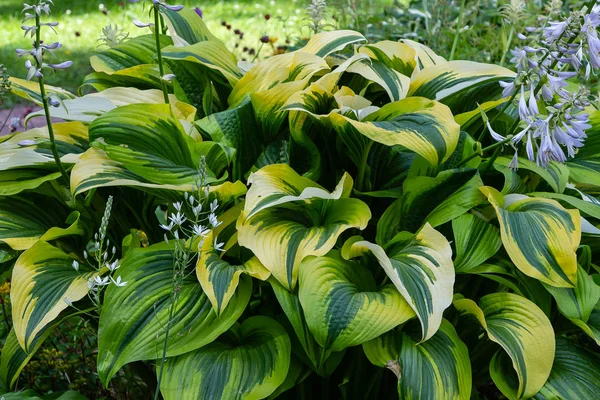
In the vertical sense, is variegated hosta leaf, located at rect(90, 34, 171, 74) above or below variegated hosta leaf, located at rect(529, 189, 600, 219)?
above

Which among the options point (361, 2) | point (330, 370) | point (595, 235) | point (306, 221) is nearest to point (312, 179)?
point (306, 221)

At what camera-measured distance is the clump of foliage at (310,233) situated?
6.33 feet

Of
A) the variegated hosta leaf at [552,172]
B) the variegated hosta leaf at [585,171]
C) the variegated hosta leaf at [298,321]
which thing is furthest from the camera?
the variegated hosta leaf at [585,171]

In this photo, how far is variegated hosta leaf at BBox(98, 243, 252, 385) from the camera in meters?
1.92

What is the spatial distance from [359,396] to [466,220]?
62cm

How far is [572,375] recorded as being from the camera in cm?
207

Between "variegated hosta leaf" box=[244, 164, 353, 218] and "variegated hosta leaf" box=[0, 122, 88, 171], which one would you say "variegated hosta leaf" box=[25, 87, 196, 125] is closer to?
"variegated hosta leaf" box=[0, 122, 88, 171]

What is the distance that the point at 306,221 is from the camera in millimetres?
2242

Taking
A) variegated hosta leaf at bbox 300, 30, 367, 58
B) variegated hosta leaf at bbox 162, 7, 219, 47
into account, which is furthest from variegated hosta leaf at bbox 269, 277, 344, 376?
variegated hosta leaf at bbox 162, 7, 219, 47

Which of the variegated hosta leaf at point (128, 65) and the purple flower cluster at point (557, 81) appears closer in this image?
the purple flower cluster at point (557, 81)

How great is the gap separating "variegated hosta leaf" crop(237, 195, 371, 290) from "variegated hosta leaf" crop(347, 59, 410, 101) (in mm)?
453

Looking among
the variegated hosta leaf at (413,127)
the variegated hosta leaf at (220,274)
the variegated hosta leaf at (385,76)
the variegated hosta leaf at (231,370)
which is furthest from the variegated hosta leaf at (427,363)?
the variegated hosta leaf at (385,76)

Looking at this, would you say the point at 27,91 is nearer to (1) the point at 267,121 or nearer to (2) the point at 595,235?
(1) the point at 267,121

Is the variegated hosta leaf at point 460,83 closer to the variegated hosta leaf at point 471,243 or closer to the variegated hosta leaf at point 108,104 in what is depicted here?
the variegated hosta leaf at point 471,243
